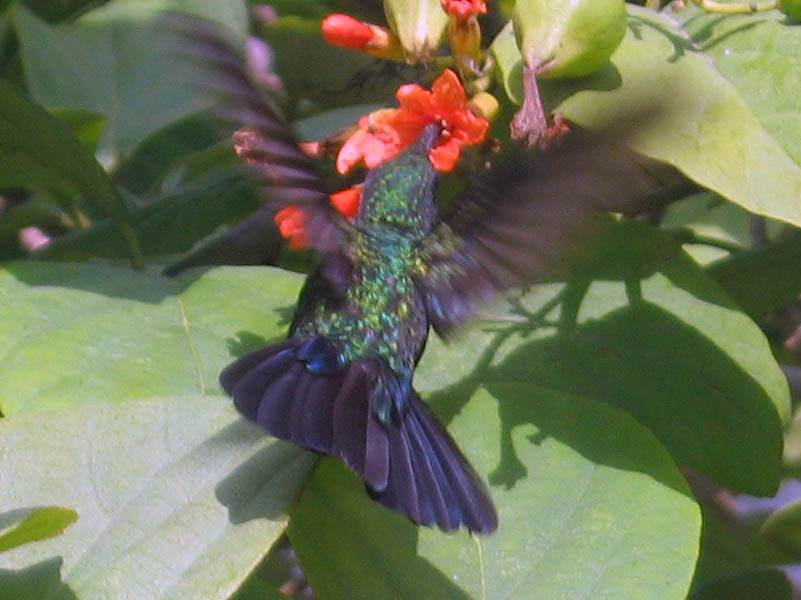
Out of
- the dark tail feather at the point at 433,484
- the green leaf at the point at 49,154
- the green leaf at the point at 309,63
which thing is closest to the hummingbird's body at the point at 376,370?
the dark tail feather at the point at 433,484

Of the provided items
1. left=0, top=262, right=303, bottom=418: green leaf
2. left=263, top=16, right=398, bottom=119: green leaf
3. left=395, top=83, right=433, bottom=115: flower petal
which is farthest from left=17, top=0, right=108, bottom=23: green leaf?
left=395, top=83, right=433, bottom=115: flower petal

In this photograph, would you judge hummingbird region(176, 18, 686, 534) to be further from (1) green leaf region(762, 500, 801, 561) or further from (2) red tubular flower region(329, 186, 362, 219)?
(1) green leaf region(762, 500, 801, 561)

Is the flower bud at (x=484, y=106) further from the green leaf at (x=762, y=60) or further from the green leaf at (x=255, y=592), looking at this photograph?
the green leaf at (x=255, y=592)

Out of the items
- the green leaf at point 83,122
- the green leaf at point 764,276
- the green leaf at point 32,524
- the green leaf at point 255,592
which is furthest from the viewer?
the green leaf at point 83,122

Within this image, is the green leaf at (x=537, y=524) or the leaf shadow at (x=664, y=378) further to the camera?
the leaf shadow at (x=664, y=378)

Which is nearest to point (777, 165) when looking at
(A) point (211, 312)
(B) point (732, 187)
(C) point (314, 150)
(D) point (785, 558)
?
(B) point (732, 187)

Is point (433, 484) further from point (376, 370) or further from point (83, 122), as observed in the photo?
point (83, 122)

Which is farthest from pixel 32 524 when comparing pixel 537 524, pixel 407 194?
pixel 407 194

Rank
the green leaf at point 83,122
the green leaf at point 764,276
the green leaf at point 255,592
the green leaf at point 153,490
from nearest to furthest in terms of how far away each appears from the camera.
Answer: the green leaf at point 153,490, the green leaf at point 255,592, the green leaf at point 764,276, the green leaf at point 83,122
